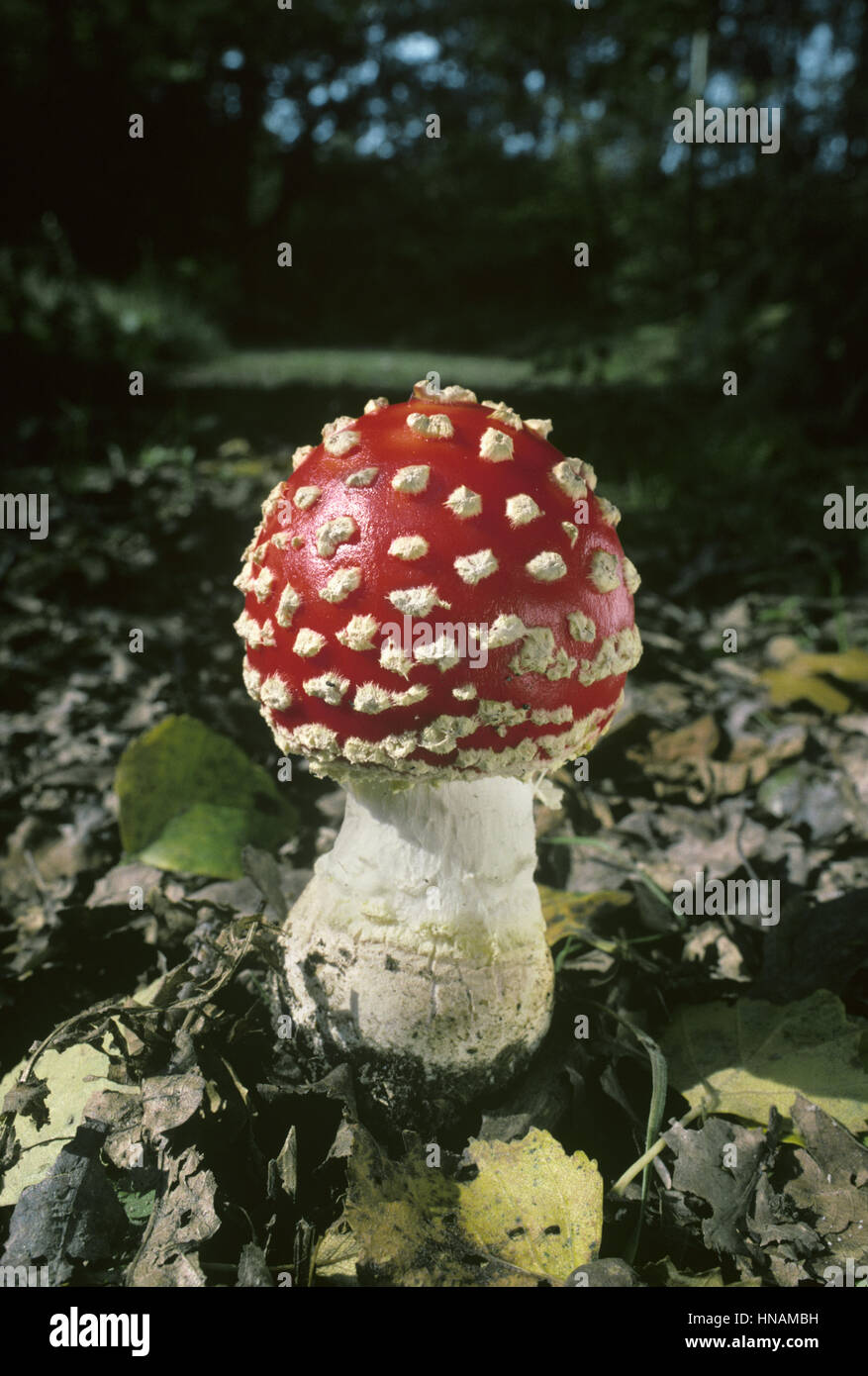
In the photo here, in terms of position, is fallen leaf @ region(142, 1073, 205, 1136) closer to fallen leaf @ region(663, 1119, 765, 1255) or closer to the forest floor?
the forest floor

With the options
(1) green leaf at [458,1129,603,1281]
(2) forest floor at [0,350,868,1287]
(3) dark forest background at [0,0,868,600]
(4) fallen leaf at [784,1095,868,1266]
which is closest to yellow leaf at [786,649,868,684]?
(2) forest floor at [0,350,868,1287]

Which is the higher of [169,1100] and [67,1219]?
[169,1100]

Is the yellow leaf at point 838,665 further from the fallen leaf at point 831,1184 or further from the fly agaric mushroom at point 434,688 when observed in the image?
the fallen leaf at point 831,1184

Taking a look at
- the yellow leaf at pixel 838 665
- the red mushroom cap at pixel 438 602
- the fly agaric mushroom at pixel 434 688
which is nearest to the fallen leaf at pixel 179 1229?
the fly agaric mushroom at pixel 434 688

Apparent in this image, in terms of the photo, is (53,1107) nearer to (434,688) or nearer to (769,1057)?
(434,688)

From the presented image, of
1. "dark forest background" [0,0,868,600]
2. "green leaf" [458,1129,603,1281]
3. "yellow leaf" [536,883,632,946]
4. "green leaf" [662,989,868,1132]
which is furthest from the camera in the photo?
"dark forest background" [0,0,868,600]

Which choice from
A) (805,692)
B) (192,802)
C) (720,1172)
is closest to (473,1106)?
(720,1172)
